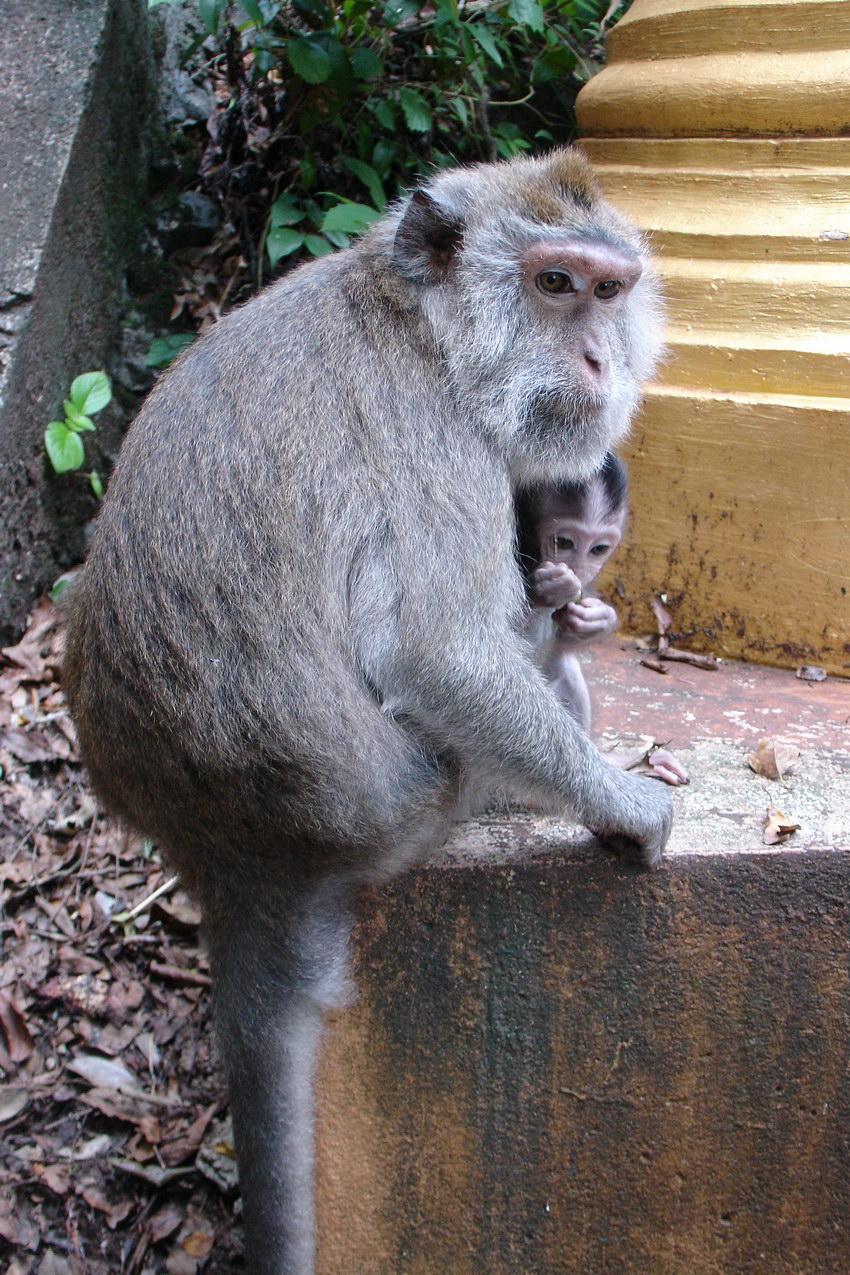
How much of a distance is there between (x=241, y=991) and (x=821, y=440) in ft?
7.55

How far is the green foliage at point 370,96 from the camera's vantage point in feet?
15.7

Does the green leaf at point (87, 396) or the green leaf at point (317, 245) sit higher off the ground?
the green leaf at point (317, 245)

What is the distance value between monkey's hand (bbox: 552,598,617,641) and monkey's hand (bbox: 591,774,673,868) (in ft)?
1.73

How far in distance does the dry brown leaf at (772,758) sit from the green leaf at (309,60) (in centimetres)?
329

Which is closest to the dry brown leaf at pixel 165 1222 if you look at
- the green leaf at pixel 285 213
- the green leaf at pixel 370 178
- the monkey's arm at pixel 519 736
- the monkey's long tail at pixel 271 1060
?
the monkey's long tail at pixel 271 1060

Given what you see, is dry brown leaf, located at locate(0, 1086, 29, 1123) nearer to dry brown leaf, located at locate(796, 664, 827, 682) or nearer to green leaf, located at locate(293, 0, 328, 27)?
dry brown leaf, located at locate(796, 664, 827, 682)

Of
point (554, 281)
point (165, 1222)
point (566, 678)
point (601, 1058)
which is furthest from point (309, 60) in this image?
point (165, 1222)

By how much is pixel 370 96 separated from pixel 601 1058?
4.28m

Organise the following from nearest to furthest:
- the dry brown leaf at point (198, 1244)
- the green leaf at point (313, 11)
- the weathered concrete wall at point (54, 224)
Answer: the dry brown leaf at point (198, 1244), the weathered concrete wall at point (54, 224), the green leaf at point (313, 11)

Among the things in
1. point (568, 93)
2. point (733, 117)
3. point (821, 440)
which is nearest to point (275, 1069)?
point (821, 440)

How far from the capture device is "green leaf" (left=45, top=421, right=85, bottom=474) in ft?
14.7

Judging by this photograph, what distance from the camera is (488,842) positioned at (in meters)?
2.75

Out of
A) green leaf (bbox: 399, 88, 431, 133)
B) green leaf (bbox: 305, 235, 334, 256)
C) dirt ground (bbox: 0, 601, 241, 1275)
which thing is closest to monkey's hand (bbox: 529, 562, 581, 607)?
dirt ground (bbox: 0, 601, 241, 1275)

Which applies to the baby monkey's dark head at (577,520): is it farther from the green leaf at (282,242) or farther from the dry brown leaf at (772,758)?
the green leaf at (282,242)
